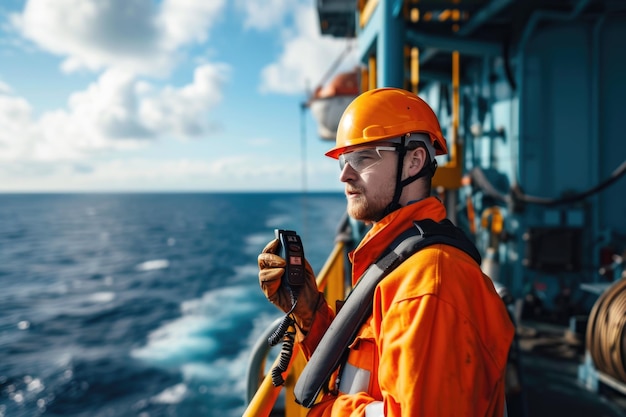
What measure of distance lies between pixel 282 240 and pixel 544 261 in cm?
653

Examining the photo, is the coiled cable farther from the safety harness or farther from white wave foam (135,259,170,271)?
white wave foam (135,259,170,271)

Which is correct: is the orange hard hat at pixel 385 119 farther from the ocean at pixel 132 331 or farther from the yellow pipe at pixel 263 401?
the ocean at pixel 132 331

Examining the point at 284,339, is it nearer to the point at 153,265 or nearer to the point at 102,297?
the point at 102,297

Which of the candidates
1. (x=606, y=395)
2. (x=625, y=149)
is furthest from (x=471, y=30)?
(x=606, y=395)

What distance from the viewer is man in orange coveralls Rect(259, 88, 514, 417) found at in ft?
4.04

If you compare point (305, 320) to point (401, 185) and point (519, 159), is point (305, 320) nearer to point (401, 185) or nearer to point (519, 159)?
point (401, 185)

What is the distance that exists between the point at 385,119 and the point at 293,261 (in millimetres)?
717

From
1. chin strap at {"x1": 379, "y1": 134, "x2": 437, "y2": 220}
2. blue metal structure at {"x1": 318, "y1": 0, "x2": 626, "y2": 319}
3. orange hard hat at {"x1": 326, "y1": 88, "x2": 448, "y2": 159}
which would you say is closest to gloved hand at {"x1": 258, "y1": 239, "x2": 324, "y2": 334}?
chin strap at {"x1": 379, "y1": 134, "x2": 437, "y2": 220}

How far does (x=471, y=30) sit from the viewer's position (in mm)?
7320

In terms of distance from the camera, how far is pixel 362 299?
62.0 inches

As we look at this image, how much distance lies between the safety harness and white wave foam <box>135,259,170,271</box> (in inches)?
1678

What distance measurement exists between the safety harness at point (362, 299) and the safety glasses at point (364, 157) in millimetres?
311

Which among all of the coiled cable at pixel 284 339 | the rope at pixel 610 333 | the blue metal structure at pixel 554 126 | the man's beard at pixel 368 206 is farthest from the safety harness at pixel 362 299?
the blue metal structure at pixel 554 126

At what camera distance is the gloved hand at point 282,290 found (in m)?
1.84
